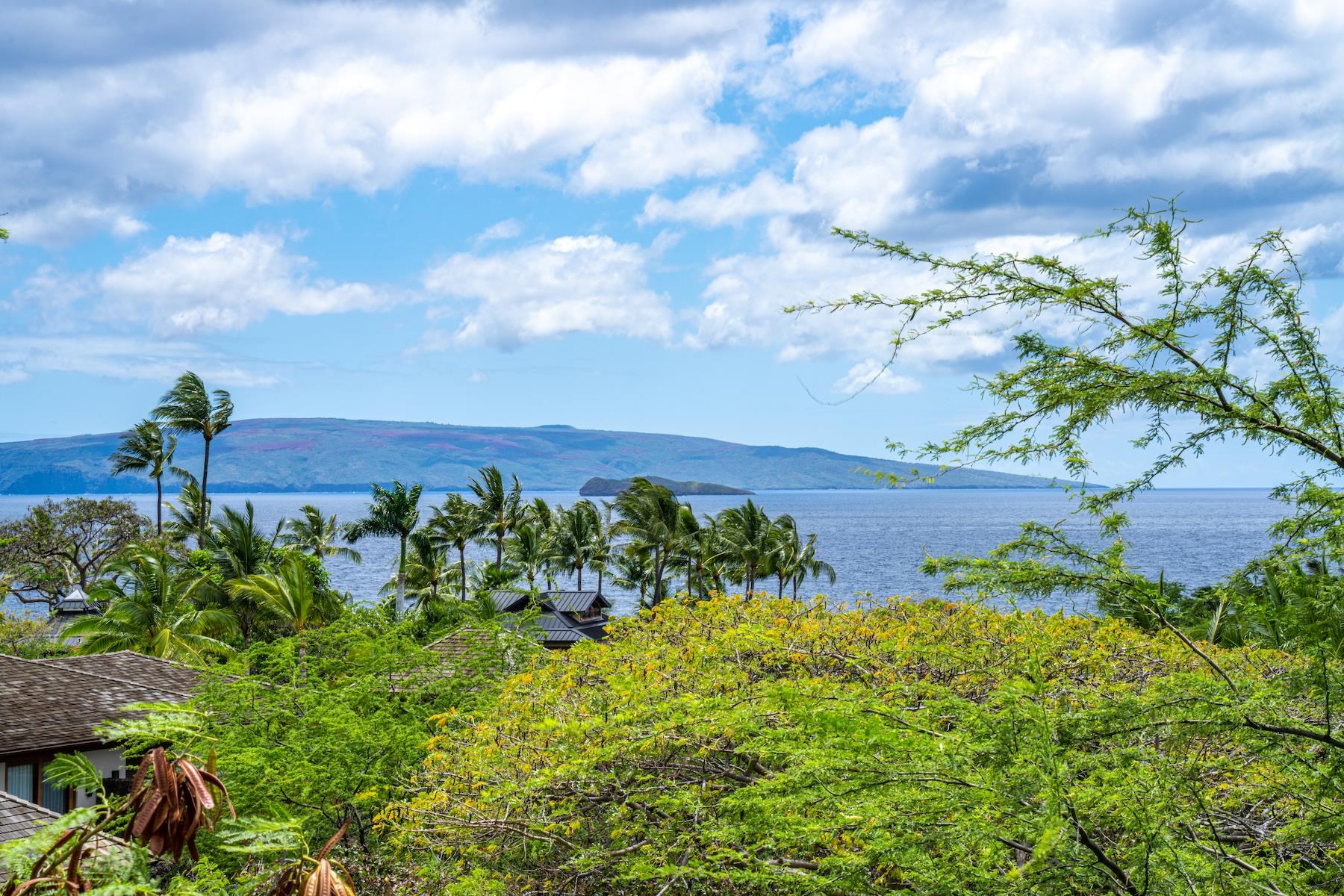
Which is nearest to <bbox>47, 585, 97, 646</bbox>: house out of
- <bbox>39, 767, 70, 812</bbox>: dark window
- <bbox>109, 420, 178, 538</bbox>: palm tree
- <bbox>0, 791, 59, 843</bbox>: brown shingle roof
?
<bbox>109, 420, 178, 538</bbox>: palm tree

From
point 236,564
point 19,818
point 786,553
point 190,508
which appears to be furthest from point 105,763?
point 786,553

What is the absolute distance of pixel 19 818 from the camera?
13641 mm

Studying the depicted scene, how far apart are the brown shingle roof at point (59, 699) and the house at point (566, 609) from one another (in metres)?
20.1

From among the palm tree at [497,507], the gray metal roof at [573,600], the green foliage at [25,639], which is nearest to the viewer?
the green foliage at [25,639]

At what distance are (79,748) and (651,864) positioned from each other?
15571mm

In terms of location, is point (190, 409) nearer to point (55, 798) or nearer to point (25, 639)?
point (25, 639)

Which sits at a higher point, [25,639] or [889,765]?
[889,765]

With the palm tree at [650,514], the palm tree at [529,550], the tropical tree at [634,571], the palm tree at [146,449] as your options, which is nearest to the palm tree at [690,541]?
the palm tree at [650,514]

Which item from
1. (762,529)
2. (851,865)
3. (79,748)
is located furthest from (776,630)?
(762,529)

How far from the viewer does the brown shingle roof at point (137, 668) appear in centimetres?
2350

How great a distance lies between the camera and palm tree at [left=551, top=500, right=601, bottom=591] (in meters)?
62.0

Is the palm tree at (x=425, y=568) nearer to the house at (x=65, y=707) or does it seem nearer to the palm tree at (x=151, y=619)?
the palm tree at (x=151, y=619)

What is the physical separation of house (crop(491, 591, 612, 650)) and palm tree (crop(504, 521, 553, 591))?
1.79 meters

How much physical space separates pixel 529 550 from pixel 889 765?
5216 centimetres
